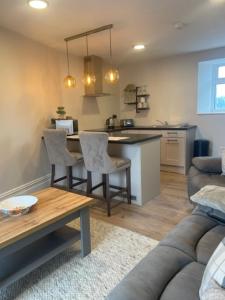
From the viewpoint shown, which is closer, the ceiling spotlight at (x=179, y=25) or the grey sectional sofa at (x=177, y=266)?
the grey sectional sofa at (x=177, y=266)

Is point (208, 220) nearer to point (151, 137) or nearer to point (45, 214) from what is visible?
point (45, 214)

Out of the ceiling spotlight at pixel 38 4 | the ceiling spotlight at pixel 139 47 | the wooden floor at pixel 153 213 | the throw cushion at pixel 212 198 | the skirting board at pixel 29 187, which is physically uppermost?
the ceiling spotlight at pixel 139 47

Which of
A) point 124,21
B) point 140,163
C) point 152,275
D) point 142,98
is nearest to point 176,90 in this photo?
point 142,98

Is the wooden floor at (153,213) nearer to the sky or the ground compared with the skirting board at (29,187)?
nearer to the ground

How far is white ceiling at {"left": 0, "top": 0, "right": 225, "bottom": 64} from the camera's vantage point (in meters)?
2.45

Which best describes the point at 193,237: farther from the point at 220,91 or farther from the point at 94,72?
the point at 220,91

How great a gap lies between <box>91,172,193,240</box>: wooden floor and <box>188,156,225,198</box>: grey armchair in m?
0.38

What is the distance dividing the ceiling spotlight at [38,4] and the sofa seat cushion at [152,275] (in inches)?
98.7

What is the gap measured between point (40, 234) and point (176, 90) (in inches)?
166

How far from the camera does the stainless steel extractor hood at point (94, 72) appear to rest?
4434 mm

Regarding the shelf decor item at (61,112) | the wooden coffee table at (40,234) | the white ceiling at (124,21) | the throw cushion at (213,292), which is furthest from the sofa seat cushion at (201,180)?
the shelf decor item at (61,112)

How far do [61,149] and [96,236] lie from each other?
1.33 m

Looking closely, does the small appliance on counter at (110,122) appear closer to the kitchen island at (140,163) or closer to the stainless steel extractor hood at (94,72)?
the stainless steel extractor hood at (94,72)

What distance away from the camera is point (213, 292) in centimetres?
79
